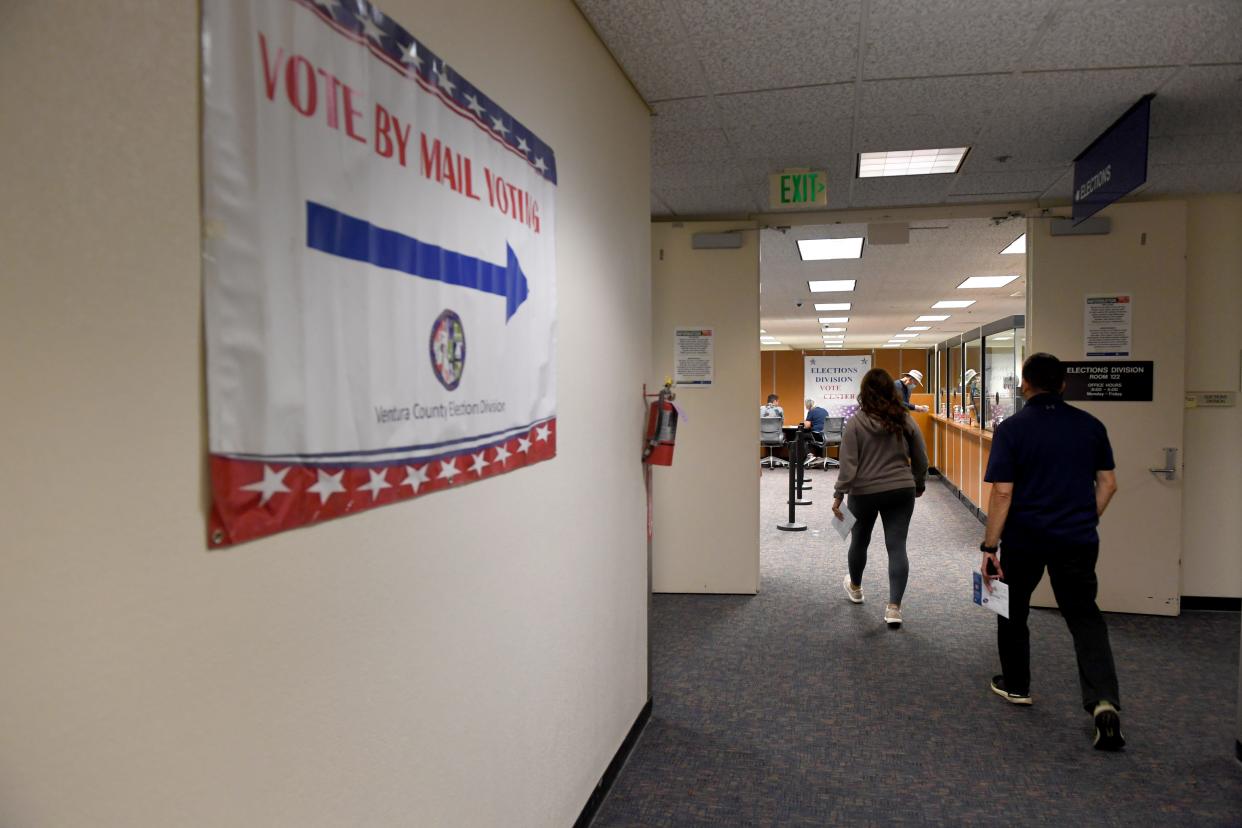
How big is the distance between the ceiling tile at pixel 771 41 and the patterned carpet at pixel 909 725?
2.50 meters

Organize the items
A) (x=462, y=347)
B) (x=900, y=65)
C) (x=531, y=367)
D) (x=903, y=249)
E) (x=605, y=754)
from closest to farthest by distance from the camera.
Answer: (x=462, y=347), (x=531, y=367), (x=605, y=754), (x=900, y=65), (x=903, y=249)

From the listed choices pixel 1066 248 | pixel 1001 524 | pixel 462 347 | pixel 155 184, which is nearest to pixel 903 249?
pixel 1066 248

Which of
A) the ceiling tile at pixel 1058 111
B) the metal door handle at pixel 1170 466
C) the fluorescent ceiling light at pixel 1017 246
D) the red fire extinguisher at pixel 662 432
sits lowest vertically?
the metal door handle at pixel 1170 466

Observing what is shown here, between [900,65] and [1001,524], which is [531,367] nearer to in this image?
[900,65]

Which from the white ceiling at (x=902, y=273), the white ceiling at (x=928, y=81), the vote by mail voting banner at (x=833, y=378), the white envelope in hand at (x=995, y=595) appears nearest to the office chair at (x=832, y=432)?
the white ceiling at (x=902, y=273)

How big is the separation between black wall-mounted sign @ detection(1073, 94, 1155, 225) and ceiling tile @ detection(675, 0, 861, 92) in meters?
1.25

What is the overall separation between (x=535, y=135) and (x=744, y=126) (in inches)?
67.5

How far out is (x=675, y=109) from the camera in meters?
3.26

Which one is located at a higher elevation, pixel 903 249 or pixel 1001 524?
pixel 903 249

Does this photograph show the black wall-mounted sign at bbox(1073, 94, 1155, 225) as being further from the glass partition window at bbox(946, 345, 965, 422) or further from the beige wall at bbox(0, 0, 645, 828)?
the glass partition window at bbox(946, 345, 965, 422)

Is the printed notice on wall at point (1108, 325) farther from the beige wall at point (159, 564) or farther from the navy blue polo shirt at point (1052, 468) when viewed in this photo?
the beige wall at point (159, 564)

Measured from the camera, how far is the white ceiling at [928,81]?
244cm

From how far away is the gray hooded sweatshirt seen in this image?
426 cm

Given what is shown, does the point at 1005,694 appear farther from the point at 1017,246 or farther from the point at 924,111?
the point at 1017,246
